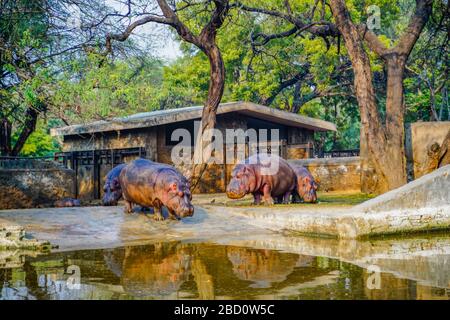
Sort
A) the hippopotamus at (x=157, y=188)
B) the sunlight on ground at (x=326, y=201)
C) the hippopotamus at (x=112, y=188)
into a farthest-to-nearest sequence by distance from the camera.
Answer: the hippopotamus at (x=112, y=188)
the sunlight on ground at (x=326, y=201)
the hippopotamus at (x=157, y=188)

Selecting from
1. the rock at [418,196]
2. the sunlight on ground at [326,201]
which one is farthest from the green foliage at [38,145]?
the rock at [418,196]

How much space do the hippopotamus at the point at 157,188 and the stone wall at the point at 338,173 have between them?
867 centimetres

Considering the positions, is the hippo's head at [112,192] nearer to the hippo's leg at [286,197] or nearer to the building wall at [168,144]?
the hippo's leg at [286,197]

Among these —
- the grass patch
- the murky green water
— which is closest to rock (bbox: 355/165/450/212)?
the murky green water

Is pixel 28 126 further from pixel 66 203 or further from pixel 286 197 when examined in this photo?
pixel 286 197

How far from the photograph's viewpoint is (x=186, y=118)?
736 inches

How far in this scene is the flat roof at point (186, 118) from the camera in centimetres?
1848

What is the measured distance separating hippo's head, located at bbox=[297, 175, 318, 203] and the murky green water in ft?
19.0

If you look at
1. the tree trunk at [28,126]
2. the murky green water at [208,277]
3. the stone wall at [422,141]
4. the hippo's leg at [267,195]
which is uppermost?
the tree trunk at [28,126]

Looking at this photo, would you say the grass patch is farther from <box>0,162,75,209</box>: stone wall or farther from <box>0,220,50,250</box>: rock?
<box>0,220,50,250</box>: rock

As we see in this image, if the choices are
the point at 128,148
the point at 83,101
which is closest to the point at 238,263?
the point at 83,101

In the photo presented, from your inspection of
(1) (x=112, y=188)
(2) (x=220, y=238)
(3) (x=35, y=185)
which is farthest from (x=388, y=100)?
(3) (x=35, y=185)

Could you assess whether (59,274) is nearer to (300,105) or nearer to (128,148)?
(128,148)

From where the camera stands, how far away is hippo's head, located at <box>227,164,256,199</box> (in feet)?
40.3
